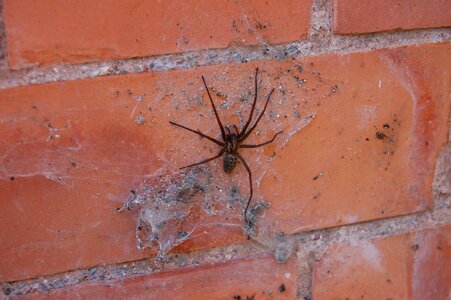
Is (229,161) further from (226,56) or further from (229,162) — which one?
(226,56)

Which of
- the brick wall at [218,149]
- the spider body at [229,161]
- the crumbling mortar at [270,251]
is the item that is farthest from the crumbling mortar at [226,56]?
the crumbling mortar at [270,251]

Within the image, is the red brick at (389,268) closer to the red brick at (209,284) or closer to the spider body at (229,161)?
the red brick at (209,284)

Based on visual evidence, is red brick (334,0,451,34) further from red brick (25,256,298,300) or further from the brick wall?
red brick (25,256,298,300)

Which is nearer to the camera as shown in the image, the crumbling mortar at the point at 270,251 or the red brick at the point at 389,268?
the crumbling mortar at the point at 270,251

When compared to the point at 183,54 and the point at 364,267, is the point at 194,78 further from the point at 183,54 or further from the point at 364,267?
the point at 364,267

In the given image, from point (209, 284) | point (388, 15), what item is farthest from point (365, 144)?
point (209, 284)

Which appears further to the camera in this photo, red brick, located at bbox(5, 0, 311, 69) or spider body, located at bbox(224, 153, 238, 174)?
spider body, located at bbox(224, 153, 238, 174)

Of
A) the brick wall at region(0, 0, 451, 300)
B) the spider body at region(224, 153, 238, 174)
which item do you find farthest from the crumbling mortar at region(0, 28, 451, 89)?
the spider body at region(224, 153, 238, 174)

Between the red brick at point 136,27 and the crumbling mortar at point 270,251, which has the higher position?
the red brick at point 136,27
